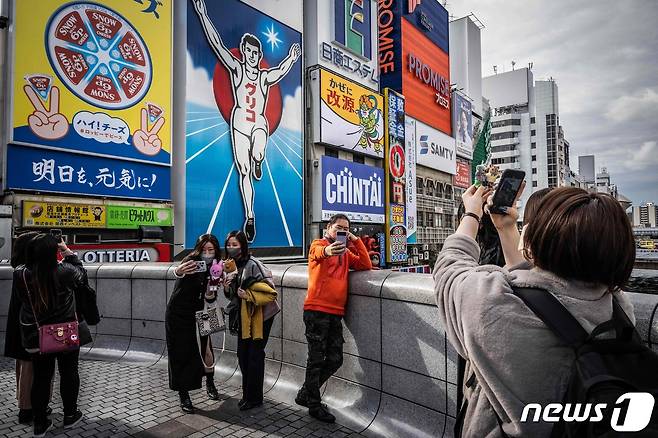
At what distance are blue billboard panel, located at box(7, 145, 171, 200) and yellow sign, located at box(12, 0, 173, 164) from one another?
0.95 ft

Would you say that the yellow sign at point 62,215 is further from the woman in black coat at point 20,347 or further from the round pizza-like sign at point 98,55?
the woman in black coat at point 20,347

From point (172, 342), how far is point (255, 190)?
14639 millimetres

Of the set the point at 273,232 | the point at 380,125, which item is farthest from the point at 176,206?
the point at 380,125

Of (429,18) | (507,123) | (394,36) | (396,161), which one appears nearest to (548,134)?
(507,123)

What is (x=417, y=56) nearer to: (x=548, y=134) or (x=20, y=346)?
(x=20, y=346)

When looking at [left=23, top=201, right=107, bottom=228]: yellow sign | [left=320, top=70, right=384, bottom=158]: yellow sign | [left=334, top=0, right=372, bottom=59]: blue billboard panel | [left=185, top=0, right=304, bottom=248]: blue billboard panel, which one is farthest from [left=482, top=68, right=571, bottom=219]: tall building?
[left=23, top=201, right=107, bottom=228]: yellow sign

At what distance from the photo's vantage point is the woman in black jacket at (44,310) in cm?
396

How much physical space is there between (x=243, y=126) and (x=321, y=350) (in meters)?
15.6

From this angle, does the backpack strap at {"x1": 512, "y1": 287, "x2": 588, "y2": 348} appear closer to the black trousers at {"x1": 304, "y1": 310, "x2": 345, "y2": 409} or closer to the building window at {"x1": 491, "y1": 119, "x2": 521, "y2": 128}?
the black trousers at {"x1": 304, "y1": 310, "x2": 345, "y2": 409}

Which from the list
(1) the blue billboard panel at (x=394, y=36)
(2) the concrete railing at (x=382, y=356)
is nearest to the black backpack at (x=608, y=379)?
(2) the concrete railing at (x=382, y=356)

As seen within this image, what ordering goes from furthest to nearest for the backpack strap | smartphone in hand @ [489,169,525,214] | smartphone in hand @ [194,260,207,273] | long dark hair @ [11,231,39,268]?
smartphone in hand @ [194,260,207,273]
long dark hair @ [11,231,39,268]
smartphone in hand @ [489,169,525,214]
the backpack strap

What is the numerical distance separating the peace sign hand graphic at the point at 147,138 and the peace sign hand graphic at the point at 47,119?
2.12 m

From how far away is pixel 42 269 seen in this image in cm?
397

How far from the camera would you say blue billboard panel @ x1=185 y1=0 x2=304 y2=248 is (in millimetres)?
16641
